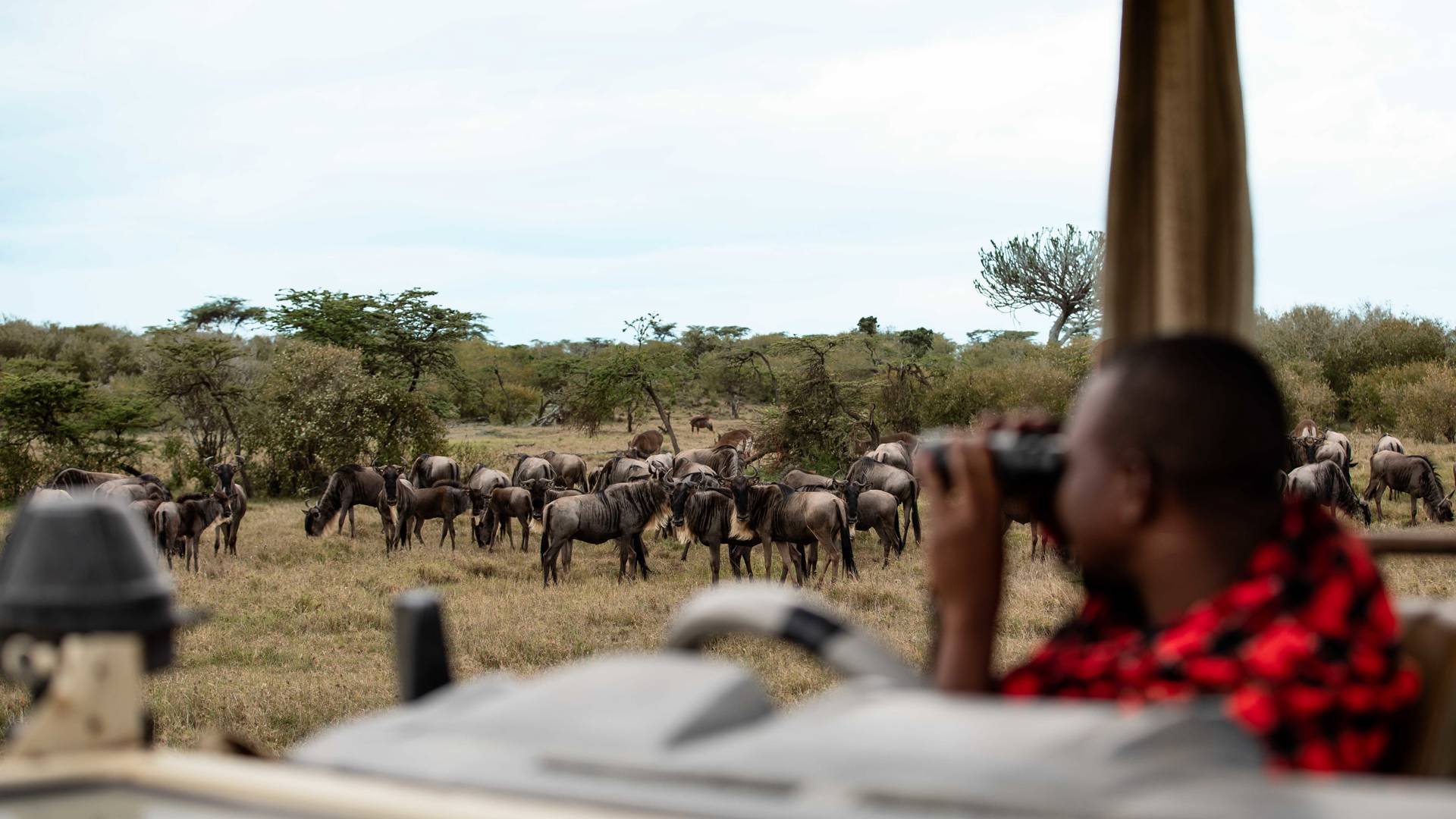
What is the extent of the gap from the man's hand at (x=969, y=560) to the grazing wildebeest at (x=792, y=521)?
1224 cm

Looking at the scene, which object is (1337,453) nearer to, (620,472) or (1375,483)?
(1375,483)

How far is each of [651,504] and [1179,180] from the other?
12640 millimetres

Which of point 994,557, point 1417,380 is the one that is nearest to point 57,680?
point 994,557

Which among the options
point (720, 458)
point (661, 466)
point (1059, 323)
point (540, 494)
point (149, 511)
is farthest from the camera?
point (1059, 323)

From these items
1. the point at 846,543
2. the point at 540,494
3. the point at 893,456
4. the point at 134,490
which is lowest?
the point at 846,543

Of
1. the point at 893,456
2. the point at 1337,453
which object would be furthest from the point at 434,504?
the point at 1337,453

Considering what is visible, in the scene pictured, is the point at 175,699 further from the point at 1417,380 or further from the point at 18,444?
the point at 1417,380

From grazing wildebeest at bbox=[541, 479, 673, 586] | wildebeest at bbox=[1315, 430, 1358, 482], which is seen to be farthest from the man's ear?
wildebeest at bbox=[1315, 430, 1358, 482]

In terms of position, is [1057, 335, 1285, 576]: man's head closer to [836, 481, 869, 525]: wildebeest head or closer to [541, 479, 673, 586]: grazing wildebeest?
[541, 479, 673, 586]: grazing wildebeest

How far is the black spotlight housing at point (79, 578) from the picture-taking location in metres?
1.21

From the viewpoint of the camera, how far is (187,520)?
14734 millimetres

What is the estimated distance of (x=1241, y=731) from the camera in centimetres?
97

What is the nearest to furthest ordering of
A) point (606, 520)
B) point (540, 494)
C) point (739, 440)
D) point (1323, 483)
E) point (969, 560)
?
1. point (969, 560)
2. point (606, 520)
3. point (1323, 483)
4. point (540, 494)
5. point (739, 440)

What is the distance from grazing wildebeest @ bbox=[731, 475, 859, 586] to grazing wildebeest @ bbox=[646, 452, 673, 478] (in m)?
3.71
